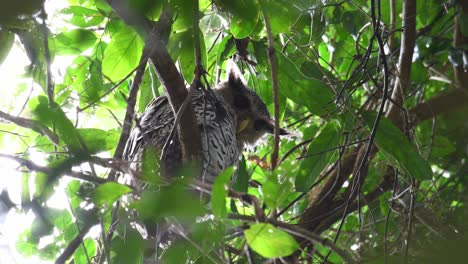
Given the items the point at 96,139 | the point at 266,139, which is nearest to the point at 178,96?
the point at 96,139

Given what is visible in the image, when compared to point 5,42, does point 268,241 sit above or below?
below

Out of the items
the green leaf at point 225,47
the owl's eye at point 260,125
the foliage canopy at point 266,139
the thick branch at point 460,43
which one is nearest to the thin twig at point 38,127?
the foliage canopy at point 266,139

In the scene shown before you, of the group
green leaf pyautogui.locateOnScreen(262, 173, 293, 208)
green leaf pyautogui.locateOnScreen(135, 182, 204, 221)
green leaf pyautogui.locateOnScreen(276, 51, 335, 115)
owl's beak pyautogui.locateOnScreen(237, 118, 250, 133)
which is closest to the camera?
green leaf pyautogui.locateOnScreen(135, 182, 204, 221)

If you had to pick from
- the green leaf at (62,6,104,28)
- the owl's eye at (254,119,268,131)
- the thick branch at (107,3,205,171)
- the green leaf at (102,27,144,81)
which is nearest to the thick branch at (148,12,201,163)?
the thick branch at (107,3,205,171)

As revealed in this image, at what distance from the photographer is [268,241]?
3.95 feet

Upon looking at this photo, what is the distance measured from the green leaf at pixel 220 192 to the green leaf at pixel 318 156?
1303 millimetres

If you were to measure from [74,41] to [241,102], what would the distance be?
1435 mm

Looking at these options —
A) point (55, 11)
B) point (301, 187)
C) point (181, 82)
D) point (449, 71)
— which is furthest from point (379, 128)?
point (449, 71)

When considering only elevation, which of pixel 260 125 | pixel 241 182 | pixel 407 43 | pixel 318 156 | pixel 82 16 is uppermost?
pixel 82 16

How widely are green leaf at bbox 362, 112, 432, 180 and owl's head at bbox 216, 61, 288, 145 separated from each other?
149cm

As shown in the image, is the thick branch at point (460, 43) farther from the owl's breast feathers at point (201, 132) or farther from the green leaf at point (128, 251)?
the green leaf at point (128, 251)

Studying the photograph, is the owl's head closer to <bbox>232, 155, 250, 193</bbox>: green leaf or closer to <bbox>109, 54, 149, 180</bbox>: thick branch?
<bbox>232, 155, 250, 193</bbox>: green leaf

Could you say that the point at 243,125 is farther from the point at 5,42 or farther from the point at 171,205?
the point at 171,205

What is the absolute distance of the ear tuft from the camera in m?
3.63
